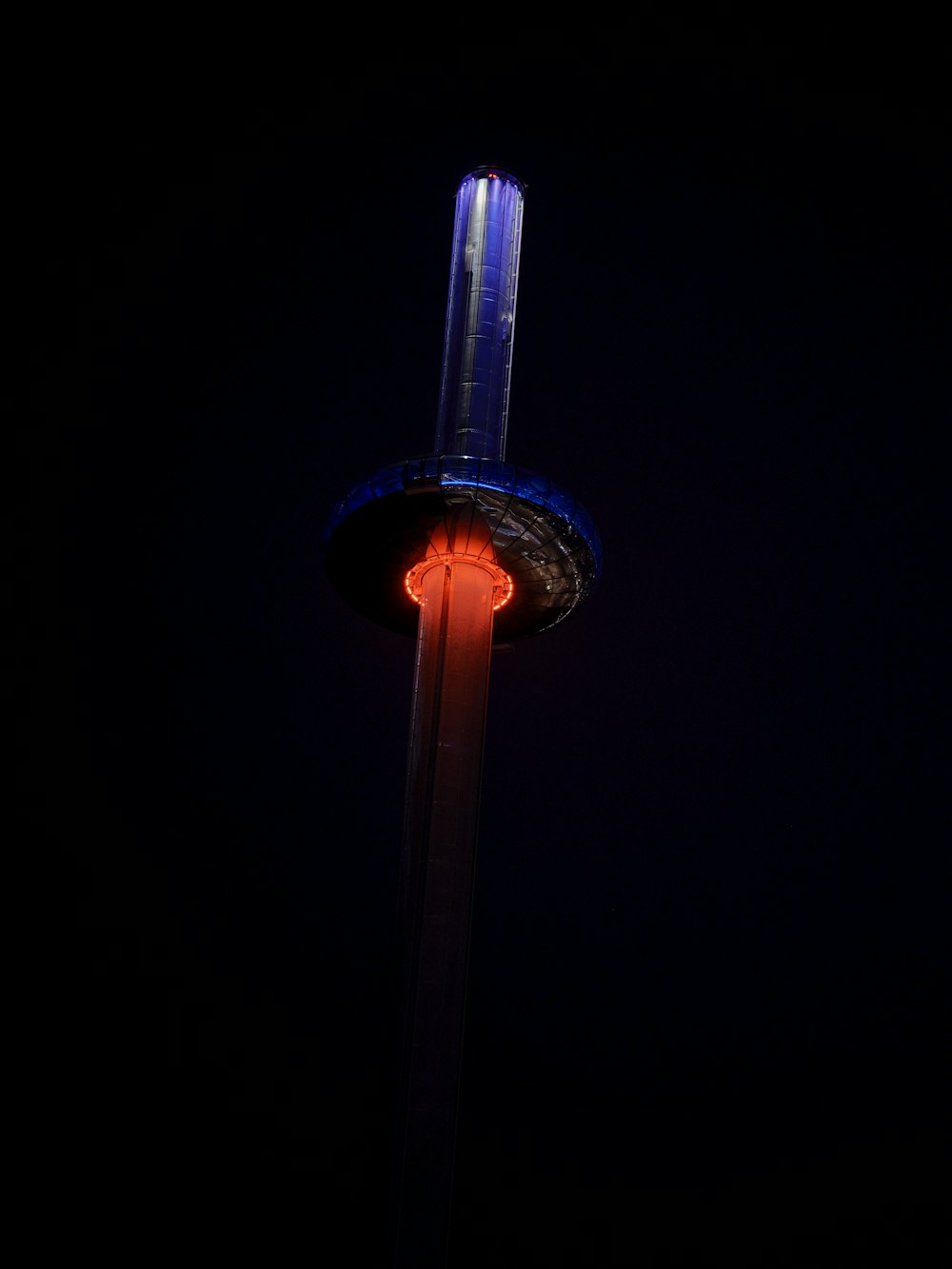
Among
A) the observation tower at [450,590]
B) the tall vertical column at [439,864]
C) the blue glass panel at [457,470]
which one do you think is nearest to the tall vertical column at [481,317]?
the observation tower at [450,590]

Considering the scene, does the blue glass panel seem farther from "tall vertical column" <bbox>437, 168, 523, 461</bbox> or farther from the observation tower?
"tall vertical column" <bbox>437, 168, 523, 461</bbox>

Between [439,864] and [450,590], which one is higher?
[450,590]

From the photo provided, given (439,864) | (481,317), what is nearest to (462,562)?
(481,317)

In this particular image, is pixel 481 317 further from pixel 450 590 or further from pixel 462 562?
pixel 450 590

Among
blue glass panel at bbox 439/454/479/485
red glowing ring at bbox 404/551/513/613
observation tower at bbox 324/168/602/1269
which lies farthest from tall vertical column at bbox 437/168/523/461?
red glowing ring at bbox 404/551/513/613

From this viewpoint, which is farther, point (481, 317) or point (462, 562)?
point (481, 317)

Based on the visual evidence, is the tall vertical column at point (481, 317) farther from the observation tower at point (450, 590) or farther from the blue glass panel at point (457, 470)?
the blue glass panel at point (457, 470)

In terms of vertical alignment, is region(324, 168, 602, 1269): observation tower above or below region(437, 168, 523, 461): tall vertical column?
below
